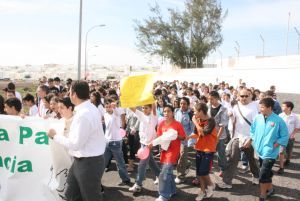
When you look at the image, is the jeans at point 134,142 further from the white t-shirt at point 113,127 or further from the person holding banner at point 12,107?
the person holding banner at point 12,107

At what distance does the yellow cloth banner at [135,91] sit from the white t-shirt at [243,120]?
2254 mm

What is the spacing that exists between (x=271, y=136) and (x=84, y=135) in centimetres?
305

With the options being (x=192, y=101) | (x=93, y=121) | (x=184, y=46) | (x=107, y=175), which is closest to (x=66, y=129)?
(x=93, y=121)

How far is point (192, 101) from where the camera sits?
11.4 metres

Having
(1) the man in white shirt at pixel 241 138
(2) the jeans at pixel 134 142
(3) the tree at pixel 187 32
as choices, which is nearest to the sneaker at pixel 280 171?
(1) the man in white shirt at pixel 241 138

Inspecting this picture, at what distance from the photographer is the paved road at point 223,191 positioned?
6.02 meters

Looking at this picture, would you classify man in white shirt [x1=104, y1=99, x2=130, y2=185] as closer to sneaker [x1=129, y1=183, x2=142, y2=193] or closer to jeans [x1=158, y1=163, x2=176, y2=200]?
sneaker [x1=129, y1=183, x2=142, y2=193]

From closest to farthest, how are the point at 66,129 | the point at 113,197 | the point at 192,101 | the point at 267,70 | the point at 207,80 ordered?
1. the point at 66,129
2. the point at 113,197
3. the point at 192,101
4. the point at 267,70
5. the point at 207,80

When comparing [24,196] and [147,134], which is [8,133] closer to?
[24,196]

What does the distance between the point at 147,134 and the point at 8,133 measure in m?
2.36

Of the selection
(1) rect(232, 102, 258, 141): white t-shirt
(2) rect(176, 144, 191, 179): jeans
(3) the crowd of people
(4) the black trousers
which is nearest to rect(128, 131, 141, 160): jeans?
(3) the crowd of people

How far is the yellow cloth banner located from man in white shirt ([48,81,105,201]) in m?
1.23

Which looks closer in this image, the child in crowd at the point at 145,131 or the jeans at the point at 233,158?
the child in crowd at the point at 145,131

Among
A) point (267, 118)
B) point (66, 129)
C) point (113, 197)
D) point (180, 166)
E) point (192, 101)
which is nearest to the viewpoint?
point (66, 129)
